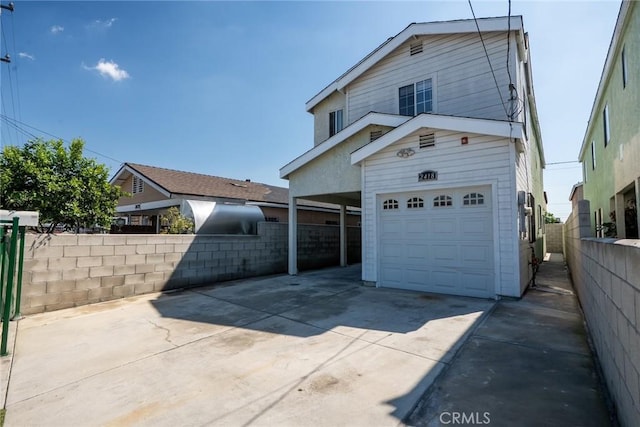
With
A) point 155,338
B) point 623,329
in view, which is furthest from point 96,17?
point 623,329

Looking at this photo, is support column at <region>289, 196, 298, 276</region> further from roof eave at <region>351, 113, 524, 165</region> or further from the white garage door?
the white garage door

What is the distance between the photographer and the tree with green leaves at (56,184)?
8.34 meters

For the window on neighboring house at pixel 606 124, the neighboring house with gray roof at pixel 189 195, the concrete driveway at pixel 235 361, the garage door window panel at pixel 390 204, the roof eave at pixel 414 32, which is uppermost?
the roof eave at pixel 414 32

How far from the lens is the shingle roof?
14.0 m

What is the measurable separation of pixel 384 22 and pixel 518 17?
13.8 feet

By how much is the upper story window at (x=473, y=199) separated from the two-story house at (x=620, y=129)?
3.33 m

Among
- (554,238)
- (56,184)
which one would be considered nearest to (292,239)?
(56,184)

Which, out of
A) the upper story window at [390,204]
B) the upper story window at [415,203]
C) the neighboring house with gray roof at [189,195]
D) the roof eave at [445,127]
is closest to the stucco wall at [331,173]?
the roof eave at [445,127]

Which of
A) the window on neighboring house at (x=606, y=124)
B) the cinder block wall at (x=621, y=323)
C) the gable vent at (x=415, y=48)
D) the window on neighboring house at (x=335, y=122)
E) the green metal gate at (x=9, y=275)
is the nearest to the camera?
the cinder block wall at (x=621, y=323)

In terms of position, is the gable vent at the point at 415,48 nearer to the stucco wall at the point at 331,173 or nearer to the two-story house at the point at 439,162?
the two-story house at the point at 439,162

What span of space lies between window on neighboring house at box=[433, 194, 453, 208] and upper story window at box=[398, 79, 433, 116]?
3330mm

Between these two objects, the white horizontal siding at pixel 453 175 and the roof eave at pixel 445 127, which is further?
the white horizontal siding at pixel 453 175

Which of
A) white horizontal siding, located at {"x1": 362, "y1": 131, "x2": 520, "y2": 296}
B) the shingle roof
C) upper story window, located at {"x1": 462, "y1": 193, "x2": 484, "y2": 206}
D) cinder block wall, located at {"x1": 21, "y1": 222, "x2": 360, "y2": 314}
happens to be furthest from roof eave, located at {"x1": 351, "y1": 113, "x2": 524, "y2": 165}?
the shingle roof

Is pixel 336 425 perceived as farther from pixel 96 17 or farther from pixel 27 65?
pixel 27 65
